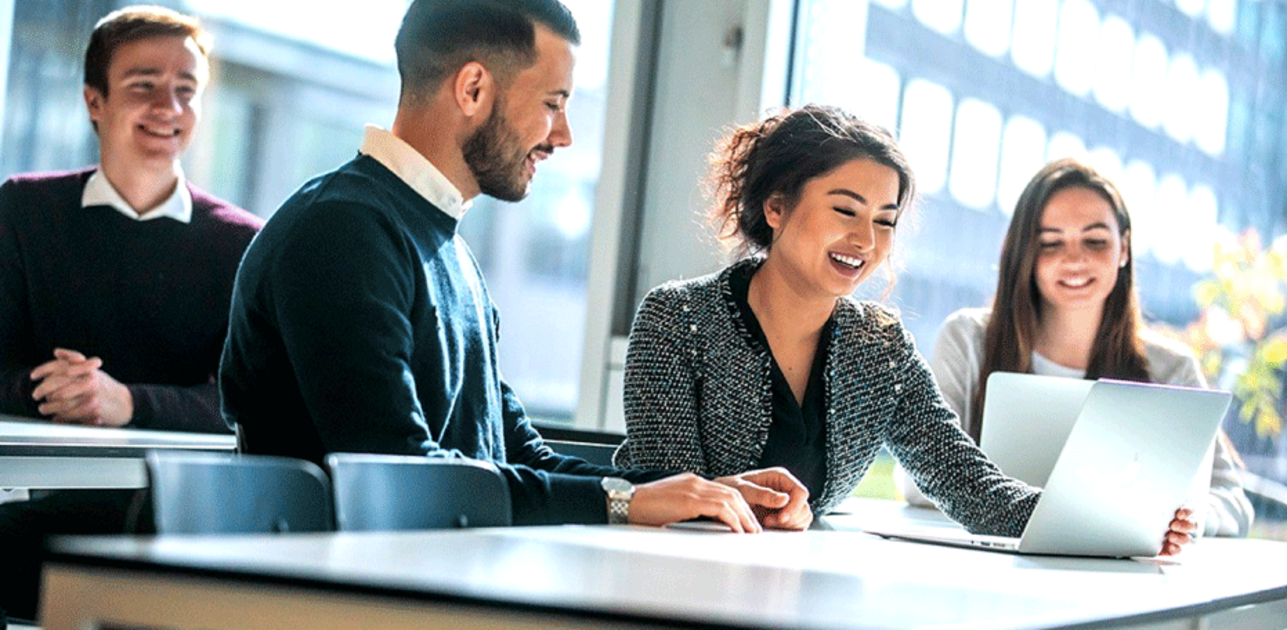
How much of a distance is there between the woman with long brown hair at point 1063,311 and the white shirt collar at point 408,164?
1544 millimetres

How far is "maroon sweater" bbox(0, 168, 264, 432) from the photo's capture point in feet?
11.7

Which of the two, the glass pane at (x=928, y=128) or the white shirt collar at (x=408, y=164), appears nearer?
the white shirt collar at (x=408, y=164)

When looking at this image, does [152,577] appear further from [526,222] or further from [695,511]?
[526,222]

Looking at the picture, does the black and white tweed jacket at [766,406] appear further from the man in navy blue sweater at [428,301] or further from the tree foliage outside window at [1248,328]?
the tree foliage outside window at [1248,328]

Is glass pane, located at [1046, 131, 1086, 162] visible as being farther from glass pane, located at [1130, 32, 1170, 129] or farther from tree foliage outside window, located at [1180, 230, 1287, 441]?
tree foliage outside window, located at [1180, 230, 1287, 441]

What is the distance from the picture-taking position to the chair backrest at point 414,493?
1674mm

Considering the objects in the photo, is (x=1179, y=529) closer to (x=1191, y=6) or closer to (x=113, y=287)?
→ (x=1191, y=6)

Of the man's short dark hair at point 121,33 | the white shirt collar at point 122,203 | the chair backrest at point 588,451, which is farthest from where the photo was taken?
the man's short dark hair at point 121,33

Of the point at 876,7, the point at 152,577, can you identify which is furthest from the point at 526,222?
the point at 152,577

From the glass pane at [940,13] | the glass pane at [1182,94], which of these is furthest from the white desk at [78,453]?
the glass pane at [1182,94]

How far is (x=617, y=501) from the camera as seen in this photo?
87.1 inches

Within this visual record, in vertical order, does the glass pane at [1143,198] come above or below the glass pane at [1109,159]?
below

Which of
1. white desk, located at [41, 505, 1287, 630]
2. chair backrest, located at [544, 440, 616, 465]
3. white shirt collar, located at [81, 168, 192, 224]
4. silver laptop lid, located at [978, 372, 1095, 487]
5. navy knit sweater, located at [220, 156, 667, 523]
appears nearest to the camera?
white desk, located at [41, 505, 1287, 630]

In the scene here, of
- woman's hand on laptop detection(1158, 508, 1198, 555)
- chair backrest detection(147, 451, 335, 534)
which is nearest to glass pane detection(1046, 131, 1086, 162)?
woman's hand on laptop detection(1158, 508, 1198, 555)
